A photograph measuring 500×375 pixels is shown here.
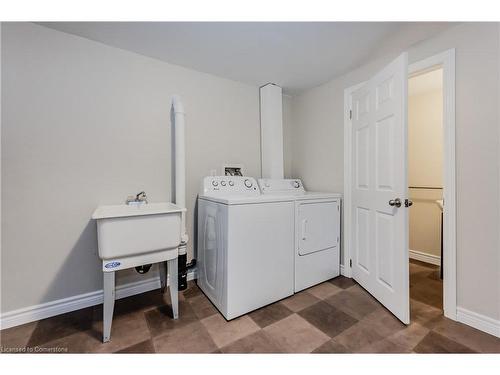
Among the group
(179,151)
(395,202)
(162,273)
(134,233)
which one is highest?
(179,151)

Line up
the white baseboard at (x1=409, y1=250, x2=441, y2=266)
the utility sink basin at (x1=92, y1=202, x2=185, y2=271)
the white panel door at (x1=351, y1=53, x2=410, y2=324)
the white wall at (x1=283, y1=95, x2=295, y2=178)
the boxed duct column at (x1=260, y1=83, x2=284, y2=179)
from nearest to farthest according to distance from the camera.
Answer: the utility sink basin at (x1=92, y1=202, x2=185, y2=271)
the white panel door at (x1=351, y1=53, x2=410, y2=324)
the boxed duct column at (x1=260, y1=83, x2=284, y2=179)
the white baseboard at (x1=409, y1=250, x2=441, y2=266)
the white wall at (x1=283, y1=95, x2=295, y2=178)

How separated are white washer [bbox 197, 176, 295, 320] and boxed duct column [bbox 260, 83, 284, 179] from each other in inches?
30.8

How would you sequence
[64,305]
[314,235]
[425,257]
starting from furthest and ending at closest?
1. [425,257]
2. [314,235]
3. [64,305]

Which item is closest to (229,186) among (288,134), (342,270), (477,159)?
(288,134)

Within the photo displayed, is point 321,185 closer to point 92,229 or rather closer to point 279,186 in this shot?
point 279,186

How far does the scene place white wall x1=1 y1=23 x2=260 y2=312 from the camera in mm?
1499

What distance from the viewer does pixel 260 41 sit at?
1.73 meters

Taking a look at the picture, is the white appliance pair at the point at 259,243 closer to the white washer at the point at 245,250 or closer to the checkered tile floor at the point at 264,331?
the white washer at the point at 245,250

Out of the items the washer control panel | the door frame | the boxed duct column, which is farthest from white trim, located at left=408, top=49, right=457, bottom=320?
the boxed duct column

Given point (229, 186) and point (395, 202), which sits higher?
point (229, 186)

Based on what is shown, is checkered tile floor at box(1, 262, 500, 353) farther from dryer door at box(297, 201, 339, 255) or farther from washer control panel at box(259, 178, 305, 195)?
washer control panel at box(259, 178, 305, 195)

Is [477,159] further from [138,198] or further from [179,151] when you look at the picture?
[138,198]

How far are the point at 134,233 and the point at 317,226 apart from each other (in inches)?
60.0

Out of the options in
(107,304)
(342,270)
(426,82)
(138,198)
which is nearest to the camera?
(107,304)
